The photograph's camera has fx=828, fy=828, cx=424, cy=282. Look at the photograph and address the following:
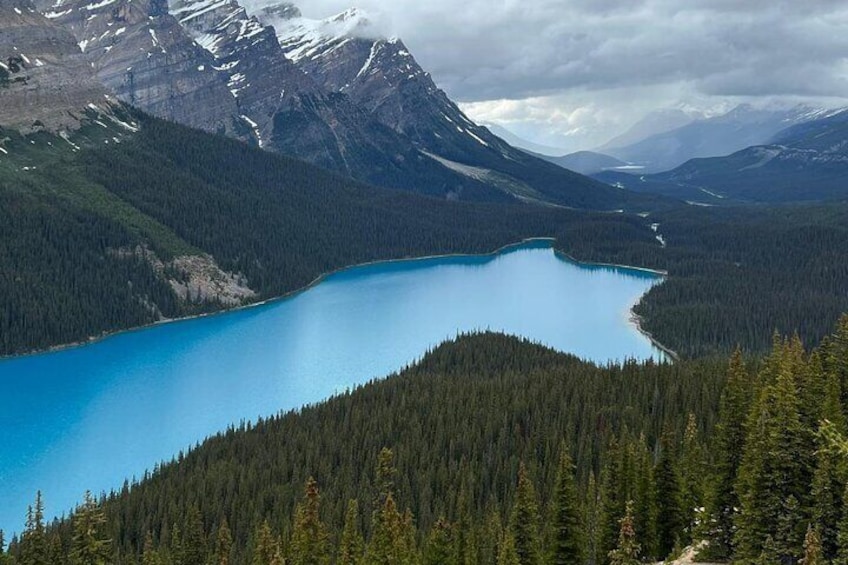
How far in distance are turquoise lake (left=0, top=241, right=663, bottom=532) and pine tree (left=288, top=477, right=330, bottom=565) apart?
41.7 m

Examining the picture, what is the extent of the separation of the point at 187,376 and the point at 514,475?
7389cm

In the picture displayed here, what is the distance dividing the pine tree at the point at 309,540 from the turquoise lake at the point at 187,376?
4165 centimetres

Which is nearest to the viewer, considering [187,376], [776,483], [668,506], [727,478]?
[776,483]

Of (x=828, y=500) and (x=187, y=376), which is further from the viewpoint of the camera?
(x=187, y=376)

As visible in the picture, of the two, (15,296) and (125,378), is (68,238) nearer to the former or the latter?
(15,296)

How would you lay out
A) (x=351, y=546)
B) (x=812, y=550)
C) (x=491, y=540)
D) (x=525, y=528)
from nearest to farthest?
(x=812, y=550) → (x=525, y=528) → (x=351, y=546) → (x=491, y=540)

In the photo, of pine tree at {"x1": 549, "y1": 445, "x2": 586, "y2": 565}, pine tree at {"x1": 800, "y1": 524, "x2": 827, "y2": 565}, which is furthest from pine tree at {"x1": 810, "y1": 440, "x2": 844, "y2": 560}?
pine tree at {"x1": 549, "y1": 445, "x2": 586, "y2": 565}

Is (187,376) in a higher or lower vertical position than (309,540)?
lower

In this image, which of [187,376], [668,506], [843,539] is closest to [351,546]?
[668,506]

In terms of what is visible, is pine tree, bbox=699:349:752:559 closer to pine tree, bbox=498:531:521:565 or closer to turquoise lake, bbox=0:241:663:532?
pine tree, bbox=498:531:521:565

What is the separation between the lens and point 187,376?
138125 millimetres

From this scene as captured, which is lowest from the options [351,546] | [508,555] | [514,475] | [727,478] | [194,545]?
[514,475]

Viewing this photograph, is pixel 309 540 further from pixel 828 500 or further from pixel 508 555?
pixel 828 500

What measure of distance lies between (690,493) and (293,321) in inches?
5663
